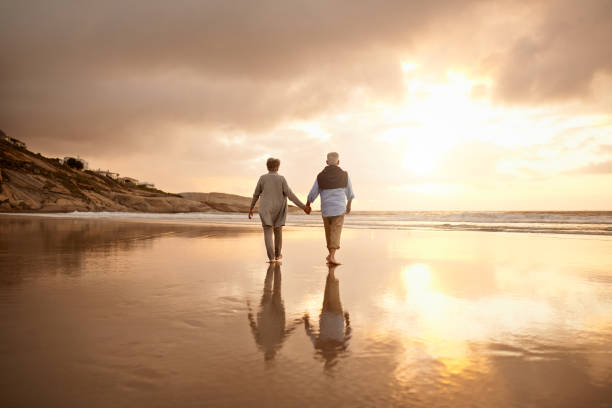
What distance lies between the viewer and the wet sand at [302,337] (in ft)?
7.36

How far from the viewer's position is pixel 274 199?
878 centimetres

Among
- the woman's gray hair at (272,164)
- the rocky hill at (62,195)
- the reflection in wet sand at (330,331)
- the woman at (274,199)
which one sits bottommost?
the reflection in wet sand at (330,331)

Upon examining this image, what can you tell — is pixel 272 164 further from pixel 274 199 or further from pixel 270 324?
pixel 270 324

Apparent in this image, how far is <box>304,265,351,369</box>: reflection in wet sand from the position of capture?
2877mm

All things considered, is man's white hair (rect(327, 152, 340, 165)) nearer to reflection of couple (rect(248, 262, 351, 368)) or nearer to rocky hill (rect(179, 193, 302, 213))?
reflection of couple (rect(248, 262, 351, 368))

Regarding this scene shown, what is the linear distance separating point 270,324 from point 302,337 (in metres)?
0.49

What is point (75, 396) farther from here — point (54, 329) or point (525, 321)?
point (525, 321)

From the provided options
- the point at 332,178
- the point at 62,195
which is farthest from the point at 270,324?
the point at 62,195

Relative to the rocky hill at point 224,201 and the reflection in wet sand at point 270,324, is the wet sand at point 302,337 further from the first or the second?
the rocky hill at point 224,201

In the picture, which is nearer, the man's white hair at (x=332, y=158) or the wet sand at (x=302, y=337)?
the wet sand at (x=302, y=337)

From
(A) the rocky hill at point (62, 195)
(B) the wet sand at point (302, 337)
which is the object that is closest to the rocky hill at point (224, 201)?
(A) the rocky hill at point (62, 195)

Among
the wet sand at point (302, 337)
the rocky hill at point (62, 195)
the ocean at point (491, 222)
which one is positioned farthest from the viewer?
the rocky hill at point (62, 195)

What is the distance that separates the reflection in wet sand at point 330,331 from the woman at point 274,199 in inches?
149

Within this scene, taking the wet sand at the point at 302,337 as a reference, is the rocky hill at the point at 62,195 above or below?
above
